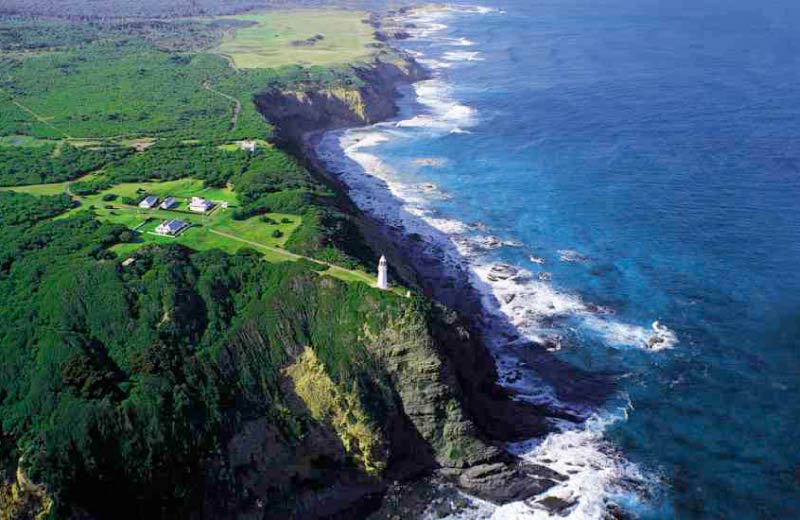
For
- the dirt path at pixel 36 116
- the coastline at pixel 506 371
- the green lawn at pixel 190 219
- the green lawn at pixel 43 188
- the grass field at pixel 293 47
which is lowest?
the coastline at pixel 506 371

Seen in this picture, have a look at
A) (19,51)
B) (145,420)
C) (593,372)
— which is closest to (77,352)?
(145,420)

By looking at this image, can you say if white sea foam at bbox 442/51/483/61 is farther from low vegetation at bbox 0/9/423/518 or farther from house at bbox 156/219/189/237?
house at bbox 156/219/189/237

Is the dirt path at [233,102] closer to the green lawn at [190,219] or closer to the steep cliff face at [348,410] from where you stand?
the green lawn at [190,219]

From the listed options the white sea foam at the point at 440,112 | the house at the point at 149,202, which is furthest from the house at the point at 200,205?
the white sea foam at the point at 440,112

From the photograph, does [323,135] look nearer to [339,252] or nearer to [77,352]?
[339,252]

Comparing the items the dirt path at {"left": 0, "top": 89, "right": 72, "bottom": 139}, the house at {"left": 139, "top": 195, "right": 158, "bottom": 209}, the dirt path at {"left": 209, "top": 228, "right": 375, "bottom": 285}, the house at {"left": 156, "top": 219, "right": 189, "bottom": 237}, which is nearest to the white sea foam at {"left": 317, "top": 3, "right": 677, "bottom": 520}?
the dirt path at {"left": 209, "top": 228, "right": 375, "bottom": 285}
